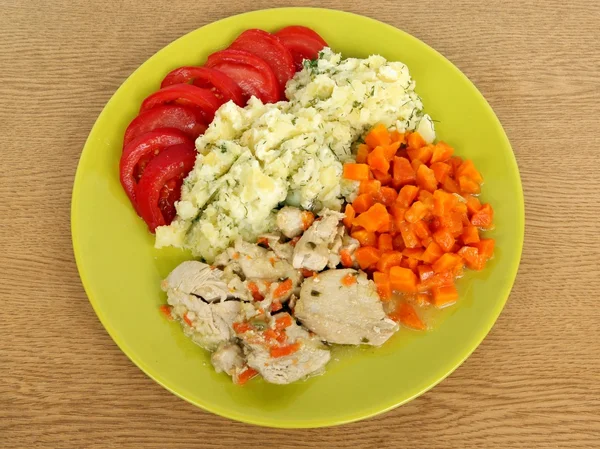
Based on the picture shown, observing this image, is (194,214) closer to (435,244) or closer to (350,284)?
(350,284)

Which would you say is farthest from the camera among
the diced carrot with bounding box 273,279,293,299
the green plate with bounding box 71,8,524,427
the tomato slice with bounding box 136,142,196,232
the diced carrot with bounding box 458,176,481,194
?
the diced carrot with bounding box 458,176,481,194

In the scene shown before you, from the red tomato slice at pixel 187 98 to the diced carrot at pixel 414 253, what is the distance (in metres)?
1.28

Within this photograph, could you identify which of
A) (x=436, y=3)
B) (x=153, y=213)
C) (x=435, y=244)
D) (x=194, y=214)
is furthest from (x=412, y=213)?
(x=436, y=3)

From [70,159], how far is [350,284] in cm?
186

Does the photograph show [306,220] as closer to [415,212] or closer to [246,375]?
[415,212]

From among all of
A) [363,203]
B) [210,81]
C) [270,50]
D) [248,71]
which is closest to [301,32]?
[270,50]

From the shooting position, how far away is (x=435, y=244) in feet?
8.94

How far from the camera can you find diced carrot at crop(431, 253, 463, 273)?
267cm

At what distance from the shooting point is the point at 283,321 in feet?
8.48

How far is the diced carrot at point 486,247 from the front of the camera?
2709 millimetres

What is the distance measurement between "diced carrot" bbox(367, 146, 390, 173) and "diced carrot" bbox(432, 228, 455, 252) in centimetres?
45

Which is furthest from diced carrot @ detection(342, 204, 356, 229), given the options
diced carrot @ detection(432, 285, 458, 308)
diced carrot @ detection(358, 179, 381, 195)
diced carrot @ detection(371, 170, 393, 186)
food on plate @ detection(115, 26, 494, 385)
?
diced carrot @ detection(432, 285, 458, 308)

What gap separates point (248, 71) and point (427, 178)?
116 centimetres

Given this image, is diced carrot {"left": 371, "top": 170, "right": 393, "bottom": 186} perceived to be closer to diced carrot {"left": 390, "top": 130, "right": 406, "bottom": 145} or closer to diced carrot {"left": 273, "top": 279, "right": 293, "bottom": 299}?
diced carrot {"left": 390, "top": 130, "right": 406, "bottom": 145}
